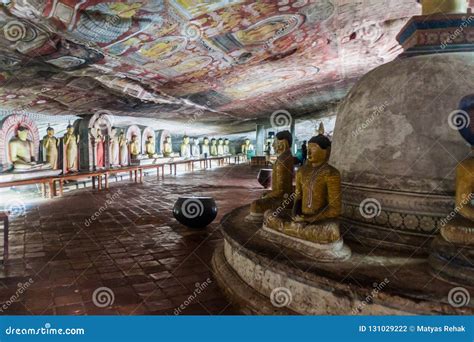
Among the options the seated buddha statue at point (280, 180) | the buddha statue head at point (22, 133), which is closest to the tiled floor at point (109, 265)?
the seated buddha statue at point (280, 180)

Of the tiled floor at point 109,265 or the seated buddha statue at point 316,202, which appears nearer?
the seated buddha statue at point 316,202

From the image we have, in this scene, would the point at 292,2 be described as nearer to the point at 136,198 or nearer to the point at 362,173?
the point at 362,173

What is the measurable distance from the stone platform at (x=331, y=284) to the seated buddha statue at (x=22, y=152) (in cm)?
898

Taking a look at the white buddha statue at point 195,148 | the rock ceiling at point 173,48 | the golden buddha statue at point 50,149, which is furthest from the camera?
the white buddha statue at point 195,148

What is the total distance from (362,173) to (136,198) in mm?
7271

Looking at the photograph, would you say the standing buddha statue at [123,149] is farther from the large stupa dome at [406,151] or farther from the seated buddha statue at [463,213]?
the seated buddha statue at [463,213]

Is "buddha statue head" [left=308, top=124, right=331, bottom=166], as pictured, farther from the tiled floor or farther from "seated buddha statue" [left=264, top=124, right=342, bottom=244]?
the tiled floor

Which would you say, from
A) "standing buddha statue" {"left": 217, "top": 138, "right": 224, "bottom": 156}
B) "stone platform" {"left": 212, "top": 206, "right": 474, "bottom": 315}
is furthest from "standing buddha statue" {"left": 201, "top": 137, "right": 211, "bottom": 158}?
"stone platform" {"left": 212, "top": 206, "right": 474, "bottom": 315}

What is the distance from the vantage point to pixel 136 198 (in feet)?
32.3

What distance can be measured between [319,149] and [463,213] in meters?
1.33

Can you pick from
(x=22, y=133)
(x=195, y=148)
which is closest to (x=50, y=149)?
(x=22, y=133)

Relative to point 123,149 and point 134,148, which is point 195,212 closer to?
point 123,149

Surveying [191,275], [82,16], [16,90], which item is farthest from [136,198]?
[191,275]

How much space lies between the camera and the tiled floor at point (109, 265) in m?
3.31
